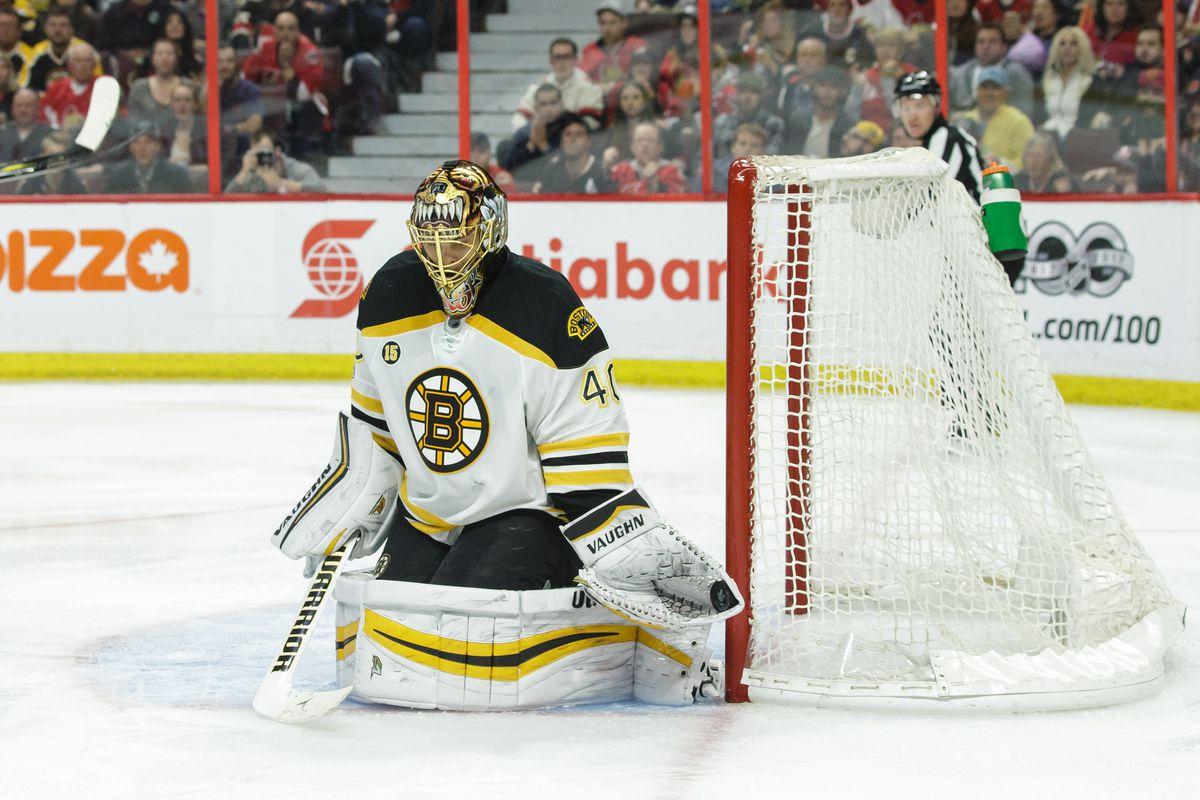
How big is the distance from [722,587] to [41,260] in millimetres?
5823

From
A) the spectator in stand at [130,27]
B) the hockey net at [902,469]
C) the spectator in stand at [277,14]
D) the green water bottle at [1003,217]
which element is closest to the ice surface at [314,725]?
the hockey net at [902,469]

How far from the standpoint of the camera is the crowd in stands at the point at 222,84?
766cm

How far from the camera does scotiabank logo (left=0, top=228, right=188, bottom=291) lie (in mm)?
7523

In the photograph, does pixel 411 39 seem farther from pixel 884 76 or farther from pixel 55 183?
pixel 884 76

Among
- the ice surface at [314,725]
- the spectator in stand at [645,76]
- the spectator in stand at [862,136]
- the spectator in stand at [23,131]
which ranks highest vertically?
the spectator in stand at [645,76]

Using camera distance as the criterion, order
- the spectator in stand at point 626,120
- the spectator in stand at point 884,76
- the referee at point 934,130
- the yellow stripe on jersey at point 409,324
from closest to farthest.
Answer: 1. the yellow stripe on jersey at point 409,324
2. the referee at point 934,130
3. the spectator in stand at point 884,76
4. the spectator in stand at point 626,120

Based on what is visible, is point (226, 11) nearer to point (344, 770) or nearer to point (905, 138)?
point (905, 138)

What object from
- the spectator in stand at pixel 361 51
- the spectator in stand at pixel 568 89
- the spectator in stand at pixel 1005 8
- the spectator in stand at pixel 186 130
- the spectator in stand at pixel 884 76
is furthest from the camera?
the spectator in stand at pixel 361 51

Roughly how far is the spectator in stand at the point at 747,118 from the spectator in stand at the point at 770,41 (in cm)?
5

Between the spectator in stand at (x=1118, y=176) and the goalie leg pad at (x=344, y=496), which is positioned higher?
the spectator in stand at (x=1118, y=176)

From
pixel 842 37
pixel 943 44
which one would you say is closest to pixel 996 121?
pixel 943 44

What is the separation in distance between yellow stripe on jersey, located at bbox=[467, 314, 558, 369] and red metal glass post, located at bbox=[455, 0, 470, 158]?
17.1ft

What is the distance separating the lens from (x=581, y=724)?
8.05 ft

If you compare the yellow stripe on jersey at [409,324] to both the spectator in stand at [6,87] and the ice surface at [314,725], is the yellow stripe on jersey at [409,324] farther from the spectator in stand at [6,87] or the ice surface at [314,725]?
the spectator in stand at [6,87]
